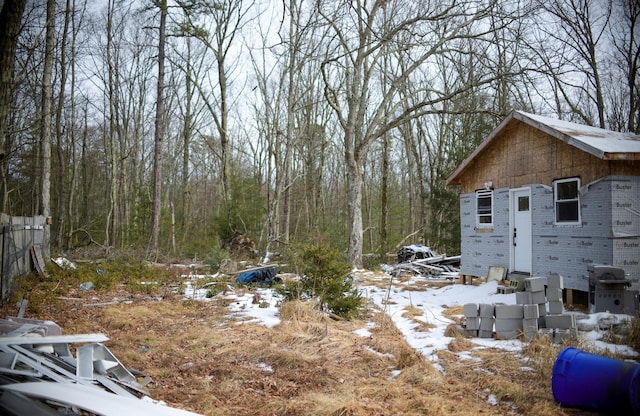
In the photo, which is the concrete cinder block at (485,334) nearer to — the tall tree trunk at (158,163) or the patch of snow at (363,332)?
the patch of snow at (363,332)

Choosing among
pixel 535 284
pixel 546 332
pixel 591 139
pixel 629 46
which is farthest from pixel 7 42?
pixel 629 46

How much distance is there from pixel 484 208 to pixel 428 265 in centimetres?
397

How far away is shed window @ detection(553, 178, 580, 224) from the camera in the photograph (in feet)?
30.9

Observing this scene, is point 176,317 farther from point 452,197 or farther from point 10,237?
point 452,197

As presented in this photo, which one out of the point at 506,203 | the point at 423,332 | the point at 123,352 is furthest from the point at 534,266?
the point at 123,352

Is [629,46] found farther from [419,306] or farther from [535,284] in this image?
[419,306]

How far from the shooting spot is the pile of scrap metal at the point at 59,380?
2.59 meters

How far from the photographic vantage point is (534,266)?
10.5 m

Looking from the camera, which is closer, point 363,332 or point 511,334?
point 511,334

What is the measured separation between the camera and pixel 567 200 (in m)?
9.66

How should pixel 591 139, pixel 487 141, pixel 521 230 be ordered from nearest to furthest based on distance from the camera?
pixel 591 139, pixel 521 230, pixel 487 141

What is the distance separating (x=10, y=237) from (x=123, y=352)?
566 cm

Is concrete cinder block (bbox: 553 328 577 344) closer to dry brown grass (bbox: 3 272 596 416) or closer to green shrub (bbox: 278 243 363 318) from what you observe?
dry brown grass (bbox: 3 272 596 416)

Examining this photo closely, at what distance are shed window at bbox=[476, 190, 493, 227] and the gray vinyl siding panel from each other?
1.26 feet
